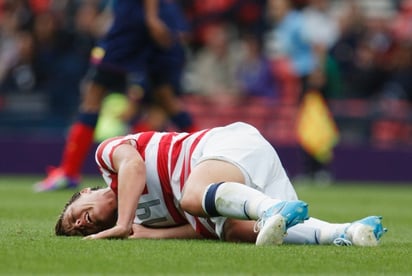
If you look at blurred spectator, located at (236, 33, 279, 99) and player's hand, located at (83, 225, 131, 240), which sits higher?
player's hand, located at (83, 225, 131, 240)

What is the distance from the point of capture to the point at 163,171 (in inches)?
245

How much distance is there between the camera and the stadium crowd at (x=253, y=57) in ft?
51.0

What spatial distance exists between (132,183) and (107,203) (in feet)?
0.88

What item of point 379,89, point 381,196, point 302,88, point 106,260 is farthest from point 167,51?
point 106,260

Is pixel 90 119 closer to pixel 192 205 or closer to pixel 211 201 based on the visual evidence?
pixel 192 205

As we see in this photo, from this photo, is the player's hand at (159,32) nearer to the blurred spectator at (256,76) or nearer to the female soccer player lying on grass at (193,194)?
the blurred spectator at (256,76)

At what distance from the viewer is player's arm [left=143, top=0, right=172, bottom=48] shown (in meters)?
11.2

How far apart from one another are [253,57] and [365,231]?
1084 centimetres

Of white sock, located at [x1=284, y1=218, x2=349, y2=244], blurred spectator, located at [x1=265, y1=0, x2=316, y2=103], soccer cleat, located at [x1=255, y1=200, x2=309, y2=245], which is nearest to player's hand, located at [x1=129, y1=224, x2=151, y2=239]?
white sock, located at [x1=284, y1=218, x2=349, y2=244]

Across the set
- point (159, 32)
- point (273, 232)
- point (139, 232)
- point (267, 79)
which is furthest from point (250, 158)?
point (267, 79)

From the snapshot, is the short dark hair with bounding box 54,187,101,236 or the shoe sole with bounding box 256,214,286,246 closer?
the shoe sole with bounding box 256,214,286,246

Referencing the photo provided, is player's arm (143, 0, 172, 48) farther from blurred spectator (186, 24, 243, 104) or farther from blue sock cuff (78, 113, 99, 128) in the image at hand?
blurred spectator (186, 24, 243, 104)

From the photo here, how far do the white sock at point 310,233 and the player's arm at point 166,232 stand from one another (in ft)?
1.93

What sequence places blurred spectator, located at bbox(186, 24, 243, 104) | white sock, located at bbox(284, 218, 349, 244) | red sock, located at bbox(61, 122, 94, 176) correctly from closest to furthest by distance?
white sock, located at bbox(284, 218, 349, 244), red sock, located at bbox(61, 122, 94, 176), blurred spectator, located at bbox(186, 24, 243, 104)
